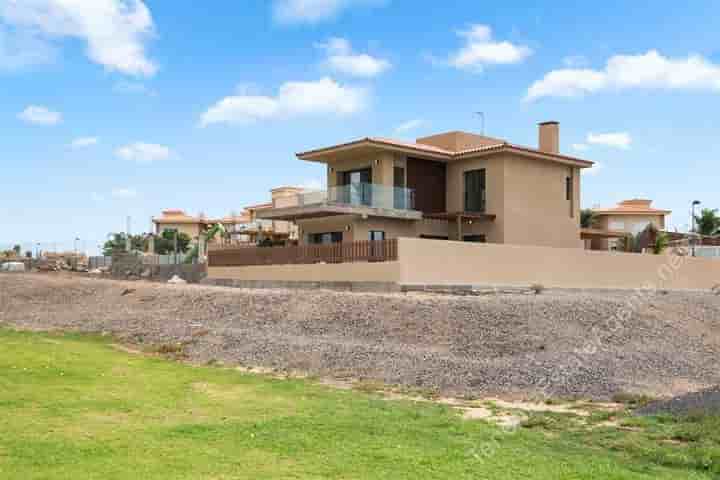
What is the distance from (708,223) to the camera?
71.6m

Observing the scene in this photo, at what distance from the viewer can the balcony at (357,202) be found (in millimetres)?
35594

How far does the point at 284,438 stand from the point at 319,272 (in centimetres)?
2092

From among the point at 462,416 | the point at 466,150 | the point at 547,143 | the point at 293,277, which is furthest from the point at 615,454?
the point at 547,143

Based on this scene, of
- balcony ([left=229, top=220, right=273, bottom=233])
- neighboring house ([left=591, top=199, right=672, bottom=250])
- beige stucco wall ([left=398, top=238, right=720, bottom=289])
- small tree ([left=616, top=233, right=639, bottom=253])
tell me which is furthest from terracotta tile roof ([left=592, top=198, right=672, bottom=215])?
balcony ([left=229, top=220, right=273, bottom=233])

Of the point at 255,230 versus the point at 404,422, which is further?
the point at 255,230

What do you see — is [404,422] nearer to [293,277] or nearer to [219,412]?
[219,412]

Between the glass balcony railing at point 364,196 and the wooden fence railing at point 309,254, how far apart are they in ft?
12.9

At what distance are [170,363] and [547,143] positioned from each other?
103 feet

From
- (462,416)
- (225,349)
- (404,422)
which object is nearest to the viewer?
(404,422)

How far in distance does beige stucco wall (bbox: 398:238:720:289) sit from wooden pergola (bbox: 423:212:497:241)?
564 centimetres

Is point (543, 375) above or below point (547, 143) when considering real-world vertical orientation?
below

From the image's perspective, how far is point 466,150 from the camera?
1572 inches

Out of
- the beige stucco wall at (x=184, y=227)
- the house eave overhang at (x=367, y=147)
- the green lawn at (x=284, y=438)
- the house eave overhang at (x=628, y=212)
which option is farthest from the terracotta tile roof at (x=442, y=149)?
the beige stucco wall at (x=184, y=227)

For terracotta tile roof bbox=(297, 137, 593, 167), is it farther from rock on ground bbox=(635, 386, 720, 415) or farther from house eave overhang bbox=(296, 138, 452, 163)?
rock on ground bbox=(635, 386, 720, 415)
